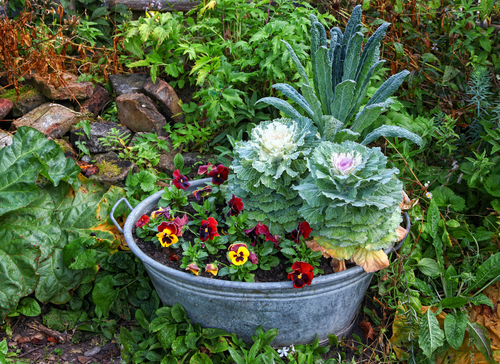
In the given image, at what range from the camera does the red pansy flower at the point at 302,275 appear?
145 cm

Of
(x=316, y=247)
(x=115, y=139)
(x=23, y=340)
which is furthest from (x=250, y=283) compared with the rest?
(x=115, y=139)

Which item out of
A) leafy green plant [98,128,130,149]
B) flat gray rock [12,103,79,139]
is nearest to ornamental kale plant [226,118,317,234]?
leafy green plant [98,128,130,149]

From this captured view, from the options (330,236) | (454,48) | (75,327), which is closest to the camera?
(330,236)

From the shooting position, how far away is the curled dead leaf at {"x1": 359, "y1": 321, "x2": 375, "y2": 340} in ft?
6.19

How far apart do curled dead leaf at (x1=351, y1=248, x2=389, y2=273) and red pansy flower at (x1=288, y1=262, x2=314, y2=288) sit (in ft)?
0.79

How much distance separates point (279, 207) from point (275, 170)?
173mm

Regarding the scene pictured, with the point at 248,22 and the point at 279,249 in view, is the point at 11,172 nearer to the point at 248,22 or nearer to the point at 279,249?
the point at 279,249

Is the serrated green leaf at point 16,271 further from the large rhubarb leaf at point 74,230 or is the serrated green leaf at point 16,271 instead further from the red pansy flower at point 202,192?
the red pansy flower at point 202,192

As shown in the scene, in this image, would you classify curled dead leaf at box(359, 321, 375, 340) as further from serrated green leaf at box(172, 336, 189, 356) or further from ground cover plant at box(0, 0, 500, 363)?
serrated green leaf at box(172, 336, 189, 356)

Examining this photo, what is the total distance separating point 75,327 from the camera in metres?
1.99

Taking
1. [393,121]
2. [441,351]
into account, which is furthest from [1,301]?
[393,121]

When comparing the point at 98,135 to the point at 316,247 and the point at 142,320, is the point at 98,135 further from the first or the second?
the point at 316,247

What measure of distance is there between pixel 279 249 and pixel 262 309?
0.28 m

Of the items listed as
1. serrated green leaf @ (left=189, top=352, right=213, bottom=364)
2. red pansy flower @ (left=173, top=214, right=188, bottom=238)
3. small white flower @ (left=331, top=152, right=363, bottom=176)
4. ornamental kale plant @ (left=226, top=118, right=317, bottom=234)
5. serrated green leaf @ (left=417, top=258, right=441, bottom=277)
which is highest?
small white flower @ (left=331, top=152, right=363, bottom=176)
